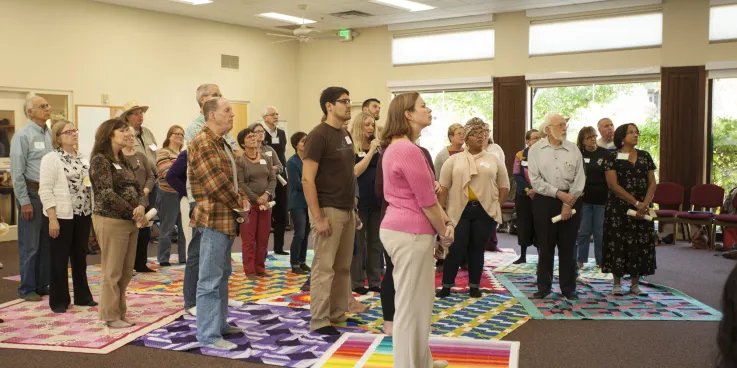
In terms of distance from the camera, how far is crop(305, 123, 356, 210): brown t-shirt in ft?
16.0

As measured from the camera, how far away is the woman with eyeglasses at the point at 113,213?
503cm

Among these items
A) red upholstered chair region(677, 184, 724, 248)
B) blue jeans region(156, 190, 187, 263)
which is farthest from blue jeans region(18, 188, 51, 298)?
red upholstered chair region(677, 184, 724, 248)

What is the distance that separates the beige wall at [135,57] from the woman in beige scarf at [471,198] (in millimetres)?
7562

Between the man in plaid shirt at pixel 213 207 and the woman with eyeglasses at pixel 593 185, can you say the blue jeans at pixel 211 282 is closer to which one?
the man in plaid shirt at pixel 213 207

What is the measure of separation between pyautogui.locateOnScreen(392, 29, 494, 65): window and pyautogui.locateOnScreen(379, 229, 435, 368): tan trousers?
32.9ft

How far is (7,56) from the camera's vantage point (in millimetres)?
10398

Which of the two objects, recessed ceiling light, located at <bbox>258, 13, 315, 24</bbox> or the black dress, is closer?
the black dress

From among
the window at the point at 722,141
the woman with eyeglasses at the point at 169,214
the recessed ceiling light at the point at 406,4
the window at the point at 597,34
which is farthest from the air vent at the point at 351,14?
the window at the point at 722,141

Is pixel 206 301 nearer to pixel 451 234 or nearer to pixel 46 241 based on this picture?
pixel 451 234

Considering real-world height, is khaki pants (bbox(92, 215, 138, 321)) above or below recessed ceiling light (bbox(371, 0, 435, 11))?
below

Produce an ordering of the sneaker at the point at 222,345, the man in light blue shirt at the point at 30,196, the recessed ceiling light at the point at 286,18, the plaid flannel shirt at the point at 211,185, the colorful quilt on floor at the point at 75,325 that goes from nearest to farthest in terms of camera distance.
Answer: the plaid flannel shirt at the point at 211,185, the sneaker at the point at 222,345, the colorful quilt on floor at the point at 75,325, the man in light blue shirt at the point at 30,196, the recessed ceiling light at the point at 286,18

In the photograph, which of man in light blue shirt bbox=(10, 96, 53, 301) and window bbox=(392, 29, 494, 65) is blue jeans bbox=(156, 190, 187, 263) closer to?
man in light blue shirt bbox=(10, 96, 53, 301)

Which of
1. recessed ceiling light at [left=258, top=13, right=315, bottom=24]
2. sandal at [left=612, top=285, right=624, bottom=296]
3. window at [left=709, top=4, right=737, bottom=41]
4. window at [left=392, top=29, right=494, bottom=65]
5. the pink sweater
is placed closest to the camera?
the pink sweater

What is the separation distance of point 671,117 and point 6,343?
1018 cm
